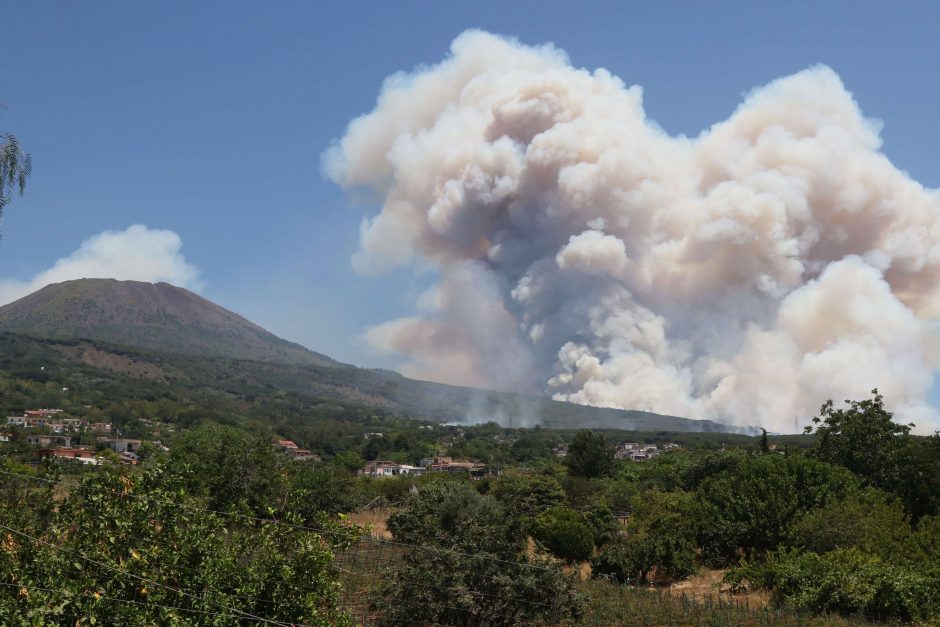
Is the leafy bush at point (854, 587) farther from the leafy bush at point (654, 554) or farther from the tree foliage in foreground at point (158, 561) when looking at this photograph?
the tree foliage in foreground at point (158, 561)

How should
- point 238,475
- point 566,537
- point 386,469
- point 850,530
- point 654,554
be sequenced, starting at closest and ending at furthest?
point 850,530 < point 654,554 < point 238,475 < point 566,537 < point 386,469

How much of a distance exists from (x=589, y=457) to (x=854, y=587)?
1794 inches

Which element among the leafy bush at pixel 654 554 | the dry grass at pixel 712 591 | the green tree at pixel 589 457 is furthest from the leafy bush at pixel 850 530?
Answer: the green tree at pixel 589 457

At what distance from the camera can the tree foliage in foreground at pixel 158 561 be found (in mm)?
11539

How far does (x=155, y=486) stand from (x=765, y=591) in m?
20.9

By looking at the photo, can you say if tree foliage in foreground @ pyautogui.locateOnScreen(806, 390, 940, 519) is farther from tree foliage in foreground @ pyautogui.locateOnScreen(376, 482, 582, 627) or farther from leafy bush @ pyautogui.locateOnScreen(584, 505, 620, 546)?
tree foliage in foreground @ pyautogui.locateOnScreen(376, 482, 582, 627)

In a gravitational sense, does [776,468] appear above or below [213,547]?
above

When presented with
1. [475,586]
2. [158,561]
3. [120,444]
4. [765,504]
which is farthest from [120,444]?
[158,561]

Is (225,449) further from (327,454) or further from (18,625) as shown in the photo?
(327,454)

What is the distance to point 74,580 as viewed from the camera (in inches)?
457

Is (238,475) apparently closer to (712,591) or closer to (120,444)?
(712,591)

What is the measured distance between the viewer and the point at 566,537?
116ft

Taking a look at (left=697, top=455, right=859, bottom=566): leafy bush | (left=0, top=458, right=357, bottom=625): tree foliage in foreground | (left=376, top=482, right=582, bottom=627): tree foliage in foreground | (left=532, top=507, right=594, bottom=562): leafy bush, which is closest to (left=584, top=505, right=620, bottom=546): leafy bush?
(left=532, top=507, right=594, bottom=562): leafy bush

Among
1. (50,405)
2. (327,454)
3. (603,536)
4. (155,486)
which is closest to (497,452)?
(327,454)
